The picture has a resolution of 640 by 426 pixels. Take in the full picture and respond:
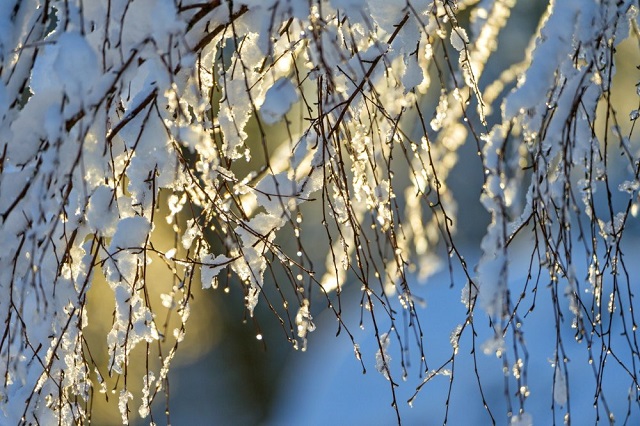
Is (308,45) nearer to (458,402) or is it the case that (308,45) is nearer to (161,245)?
(458,402)

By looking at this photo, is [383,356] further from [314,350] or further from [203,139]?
[314,350]

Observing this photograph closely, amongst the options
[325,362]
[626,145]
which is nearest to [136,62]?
[626,145]

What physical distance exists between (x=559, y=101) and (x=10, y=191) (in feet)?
3.00

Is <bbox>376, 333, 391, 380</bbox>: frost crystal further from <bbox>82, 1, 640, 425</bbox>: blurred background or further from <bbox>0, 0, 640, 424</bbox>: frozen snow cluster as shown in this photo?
<bbox>82, 1, 640, 425</bbox>: blurred background

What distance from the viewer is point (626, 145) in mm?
1247

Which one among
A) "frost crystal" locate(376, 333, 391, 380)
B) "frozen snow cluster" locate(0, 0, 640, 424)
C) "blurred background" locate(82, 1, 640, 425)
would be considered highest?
"blurred background" locate(82, 1, 640, 425)

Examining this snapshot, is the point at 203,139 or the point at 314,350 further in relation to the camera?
the point at 314,350

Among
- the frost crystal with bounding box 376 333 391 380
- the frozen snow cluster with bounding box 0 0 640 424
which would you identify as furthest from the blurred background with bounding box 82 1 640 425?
the frozen snow cluster with bounding box 0 0 640 424

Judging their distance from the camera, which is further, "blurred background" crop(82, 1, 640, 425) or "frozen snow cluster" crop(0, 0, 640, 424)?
"blurred background" crop(82, 1, 640, 425)

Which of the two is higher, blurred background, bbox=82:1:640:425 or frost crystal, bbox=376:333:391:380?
blurred background, bbox=82:1:640:425

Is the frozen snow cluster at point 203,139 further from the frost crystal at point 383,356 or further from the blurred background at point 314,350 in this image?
the blurred background at point 314,350

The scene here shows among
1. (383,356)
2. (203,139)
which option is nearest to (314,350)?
(383,356)

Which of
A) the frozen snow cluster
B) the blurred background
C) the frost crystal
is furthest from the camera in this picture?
the blurred background

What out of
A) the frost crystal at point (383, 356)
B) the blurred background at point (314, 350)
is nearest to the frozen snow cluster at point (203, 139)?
the frost crystal at point (383, 356)
